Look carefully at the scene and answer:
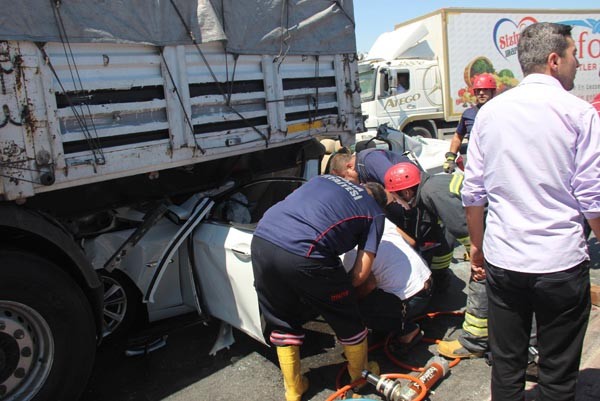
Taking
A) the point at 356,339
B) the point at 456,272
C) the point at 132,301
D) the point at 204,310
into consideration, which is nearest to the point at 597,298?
the point at 456,272

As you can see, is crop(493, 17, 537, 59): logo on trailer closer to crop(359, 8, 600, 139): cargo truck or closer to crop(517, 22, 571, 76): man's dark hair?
crop(359, 8, 600, 139): cargo truck

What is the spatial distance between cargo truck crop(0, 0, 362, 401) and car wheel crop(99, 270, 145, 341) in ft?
0.03

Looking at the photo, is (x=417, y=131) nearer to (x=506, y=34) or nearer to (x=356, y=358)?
(x=506, y=34)

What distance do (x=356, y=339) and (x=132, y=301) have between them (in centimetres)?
173

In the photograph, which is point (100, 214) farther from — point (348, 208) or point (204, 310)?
point (348, 208)

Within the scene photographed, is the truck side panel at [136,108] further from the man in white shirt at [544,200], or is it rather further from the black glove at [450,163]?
the black glove at [450,163]

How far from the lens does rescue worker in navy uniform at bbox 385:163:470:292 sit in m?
3.66

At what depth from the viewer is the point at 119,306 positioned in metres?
3.85

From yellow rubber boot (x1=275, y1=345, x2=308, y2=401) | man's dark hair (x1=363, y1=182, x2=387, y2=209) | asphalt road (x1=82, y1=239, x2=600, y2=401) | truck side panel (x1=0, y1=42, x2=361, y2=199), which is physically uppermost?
truck side panel (x1=0, y1=42, x2=361, y2=199)

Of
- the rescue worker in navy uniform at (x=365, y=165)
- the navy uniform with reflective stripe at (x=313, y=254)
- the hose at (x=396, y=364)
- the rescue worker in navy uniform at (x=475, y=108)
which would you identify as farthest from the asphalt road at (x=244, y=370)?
the rescue worker in navy uniform at (x=475, y=108)

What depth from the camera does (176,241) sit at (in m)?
3.68

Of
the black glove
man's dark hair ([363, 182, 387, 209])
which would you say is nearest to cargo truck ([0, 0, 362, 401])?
man's dark hair ([363, 182, 387, 209])

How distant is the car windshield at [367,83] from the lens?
1256 cm

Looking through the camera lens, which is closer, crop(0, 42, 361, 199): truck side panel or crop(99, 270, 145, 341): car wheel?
crop(0, 42, 361, 199): truck side panel
